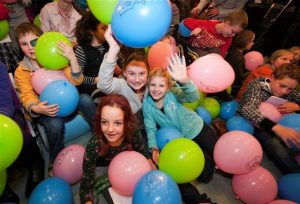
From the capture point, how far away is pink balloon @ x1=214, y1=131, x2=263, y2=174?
1.71m

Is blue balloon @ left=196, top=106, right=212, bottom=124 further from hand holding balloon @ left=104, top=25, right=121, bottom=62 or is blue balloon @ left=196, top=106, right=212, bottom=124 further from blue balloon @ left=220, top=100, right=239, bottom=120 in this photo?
hand holding balloon @ left=104, top=25, right=121, bottom=62

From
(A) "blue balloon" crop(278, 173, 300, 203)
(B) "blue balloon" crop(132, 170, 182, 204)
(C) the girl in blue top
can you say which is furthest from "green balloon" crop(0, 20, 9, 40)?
(A) "blue balloon" crop(278, 173, 300, 203)

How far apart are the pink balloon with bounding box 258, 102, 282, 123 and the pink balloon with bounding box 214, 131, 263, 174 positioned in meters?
0.41

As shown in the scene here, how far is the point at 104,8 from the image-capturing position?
165 centimetres

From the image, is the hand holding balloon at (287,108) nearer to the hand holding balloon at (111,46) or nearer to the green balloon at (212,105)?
the green balloon at (212,105)

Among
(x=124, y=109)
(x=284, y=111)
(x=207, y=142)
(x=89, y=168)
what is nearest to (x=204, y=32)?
(x=284, y=111)

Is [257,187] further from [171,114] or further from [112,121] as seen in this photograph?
[112,121]

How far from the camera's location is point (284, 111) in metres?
2.22

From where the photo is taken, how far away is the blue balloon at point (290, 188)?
1723 mm

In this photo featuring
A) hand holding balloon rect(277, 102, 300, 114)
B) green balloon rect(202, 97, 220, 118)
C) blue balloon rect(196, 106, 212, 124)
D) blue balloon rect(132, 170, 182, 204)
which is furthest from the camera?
green balloon rect(202, 97, 220, 118)

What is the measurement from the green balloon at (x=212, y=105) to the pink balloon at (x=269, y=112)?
19.2 inches

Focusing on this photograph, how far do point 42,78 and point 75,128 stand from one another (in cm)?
47

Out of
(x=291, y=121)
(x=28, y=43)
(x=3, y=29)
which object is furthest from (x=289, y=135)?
(x=3, y=29)

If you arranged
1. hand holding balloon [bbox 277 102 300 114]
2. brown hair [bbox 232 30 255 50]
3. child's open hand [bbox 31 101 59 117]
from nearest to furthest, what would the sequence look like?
child's open hand [bbox 31 101 59 117]
hand holding balloon [bbox 277 102 300 114]
brown hair [bbox 232 30 255 50]
